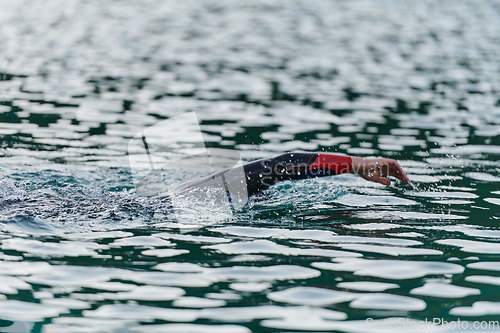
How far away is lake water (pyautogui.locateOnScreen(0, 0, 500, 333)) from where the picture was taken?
4.56 metres

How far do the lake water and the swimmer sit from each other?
1.30ft

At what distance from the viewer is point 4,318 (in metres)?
4.32

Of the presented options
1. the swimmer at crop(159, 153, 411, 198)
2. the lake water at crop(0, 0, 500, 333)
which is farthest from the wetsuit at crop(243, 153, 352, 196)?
the lake water at crop(0, 0, 500, 333)

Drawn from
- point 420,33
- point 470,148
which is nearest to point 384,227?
point 470,148

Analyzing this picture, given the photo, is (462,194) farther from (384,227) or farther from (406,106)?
(406,106)

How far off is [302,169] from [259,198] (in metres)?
0.78

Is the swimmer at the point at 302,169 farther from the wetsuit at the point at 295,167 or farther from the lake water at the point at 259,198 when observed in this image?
the lake water at the point at 259,198

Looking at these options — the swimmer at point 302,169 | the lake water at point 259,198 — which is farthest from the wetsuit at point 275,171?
the lake water at point 259,198

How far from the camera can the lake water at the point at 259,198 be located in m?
4.56

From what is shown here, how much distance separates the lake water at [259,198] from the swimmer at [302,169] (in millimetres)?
396

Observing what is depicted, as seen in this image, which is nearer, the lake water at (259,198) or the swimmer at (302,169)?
the lake water at (259,198)

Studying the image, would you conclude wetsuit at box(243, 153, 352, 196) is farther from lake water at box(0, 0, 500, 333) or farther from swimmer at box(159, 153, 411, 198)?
lake water at box(0, 0, 500, 333)

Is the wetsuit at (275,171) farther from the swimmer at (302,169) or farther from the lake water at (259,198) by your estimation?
the lake water at (259,198)

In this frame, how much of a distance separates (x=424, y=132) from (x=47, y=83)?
29.3ft
